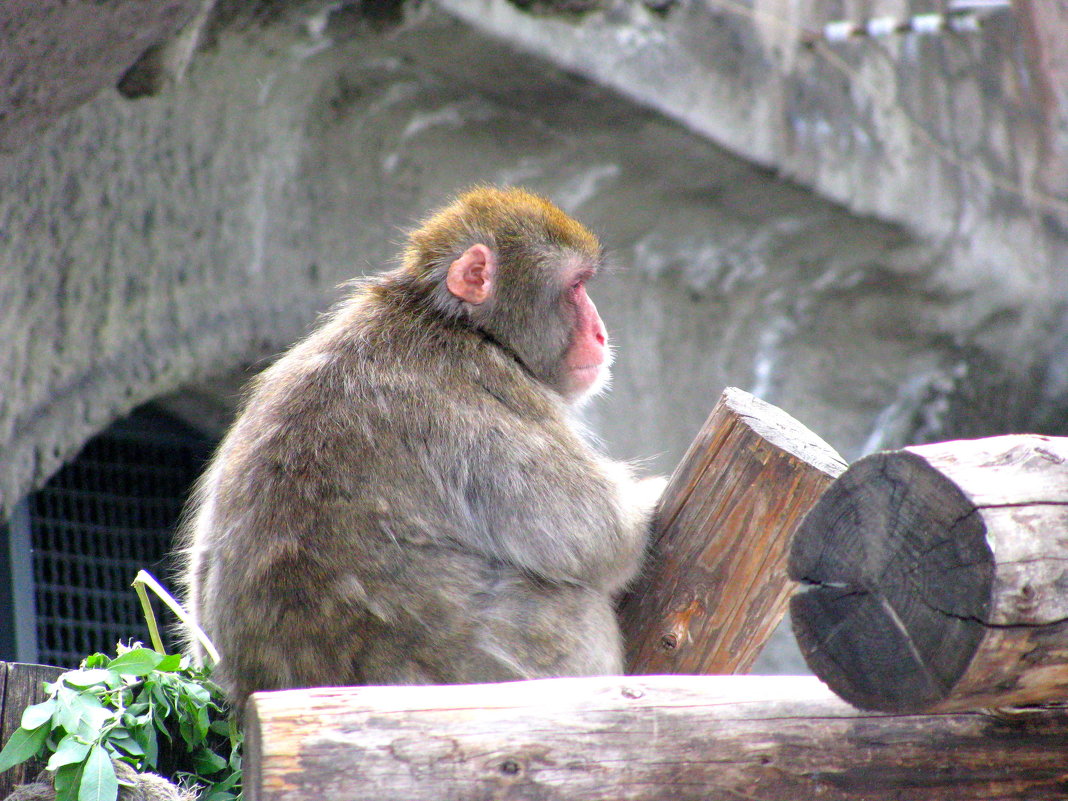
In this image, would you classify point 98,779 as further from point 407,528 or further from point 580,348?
point 580,348

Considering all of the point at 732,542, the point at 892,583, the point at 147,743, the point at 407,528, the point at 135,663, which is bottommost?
the point at 147,743

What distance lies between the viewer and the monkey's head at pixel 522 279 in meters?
3.14

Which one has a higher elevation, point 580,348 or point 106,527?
point 580,348

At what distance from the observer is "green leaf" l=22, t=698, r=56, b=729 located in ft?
8.15

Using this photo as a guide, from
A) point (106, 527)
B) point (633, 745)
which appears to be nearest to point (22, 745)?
point (633, 745)

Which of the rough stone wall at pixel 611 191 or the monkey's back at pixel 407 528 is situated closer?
the monkey's back at pixel 407 528

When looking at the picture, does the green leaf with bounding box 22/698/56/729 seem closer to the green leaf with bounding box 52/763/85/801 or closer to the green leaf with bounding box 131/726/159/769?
the green leaf with bounding box 52/763/85/801

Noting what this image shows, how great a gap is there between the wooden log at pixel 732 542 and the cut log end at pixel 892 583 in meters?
0.79

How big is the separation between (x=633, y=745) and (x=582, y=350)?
1393 mm

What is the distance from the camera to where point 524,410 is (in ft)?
9.70

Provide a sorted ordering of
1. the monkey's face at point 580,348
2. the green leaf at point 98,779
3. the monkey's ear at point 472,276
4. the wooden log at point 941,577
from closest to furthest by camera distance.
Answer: the wooden log at point 941,577, the green leaf at point 98,779, the monkey's ear at point 472,276, the monkey's face at point 580,348

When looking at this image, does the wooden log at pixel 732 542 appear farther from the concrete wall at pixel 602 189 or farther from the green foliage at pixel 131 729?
the concrete wall at pixel 602 189

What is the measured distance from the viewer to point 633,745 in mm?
1997

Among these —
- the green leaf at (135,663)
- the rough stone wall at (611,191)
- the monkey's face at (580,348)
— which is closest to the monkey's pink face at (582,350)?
the monkey's face at (580,348)
